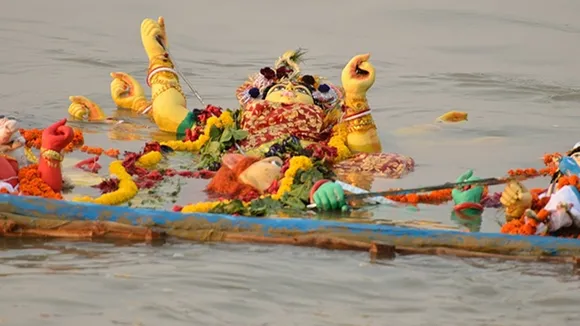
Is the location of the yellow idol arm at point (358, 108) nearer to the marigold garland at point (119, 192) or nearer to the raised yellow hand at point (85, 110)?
the marigold garland at point (119, 192)

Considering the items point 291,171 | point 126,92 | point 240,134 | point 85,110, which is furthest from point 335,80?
point 291,171

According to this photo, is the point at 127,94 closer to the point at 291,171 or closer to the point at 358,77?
the point at 358,77

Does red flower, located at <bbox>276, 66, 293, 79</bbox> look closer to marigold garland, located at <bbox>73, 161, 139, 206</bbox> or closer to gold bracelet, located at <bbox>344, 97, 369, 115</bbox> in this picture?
gold bracelet, located at <bbox>344, 97, 369, 115</bbox>

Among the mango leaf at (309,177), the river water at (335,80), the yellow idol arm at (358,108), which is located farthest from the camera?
the yellow idol arm at (358,108)

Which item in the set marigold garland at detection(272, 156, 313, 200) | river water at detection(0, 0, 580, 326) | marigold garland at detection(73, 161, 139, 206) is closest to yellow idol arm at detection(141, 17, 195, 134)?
river water at detection(0, 0, 580, 326)

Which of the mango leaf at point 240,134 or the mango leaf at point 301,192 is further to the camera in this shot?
the mango leaf at point 240,134

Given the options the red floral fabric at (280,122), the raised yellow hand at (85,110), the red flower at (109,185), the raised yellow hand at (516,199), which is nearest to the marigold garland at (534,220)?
the raised yellow hand at (516,199)

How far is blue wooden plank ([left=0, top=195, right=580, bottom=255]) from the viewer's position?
798 centimetres

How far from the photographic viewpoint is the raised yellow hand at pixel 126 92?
40.6 ft

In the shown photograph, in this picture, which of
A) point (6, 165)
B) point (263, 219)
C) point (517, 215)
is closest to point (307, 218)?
point (263, 219)

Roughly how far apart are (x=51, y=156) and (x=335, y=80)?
6.21m

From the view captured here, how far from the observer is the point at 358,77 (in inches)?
401

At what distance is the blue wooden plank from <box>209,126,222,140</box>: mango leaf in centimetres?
229

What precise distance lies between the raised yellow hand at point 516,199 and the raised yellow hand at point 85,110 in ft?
15.5
